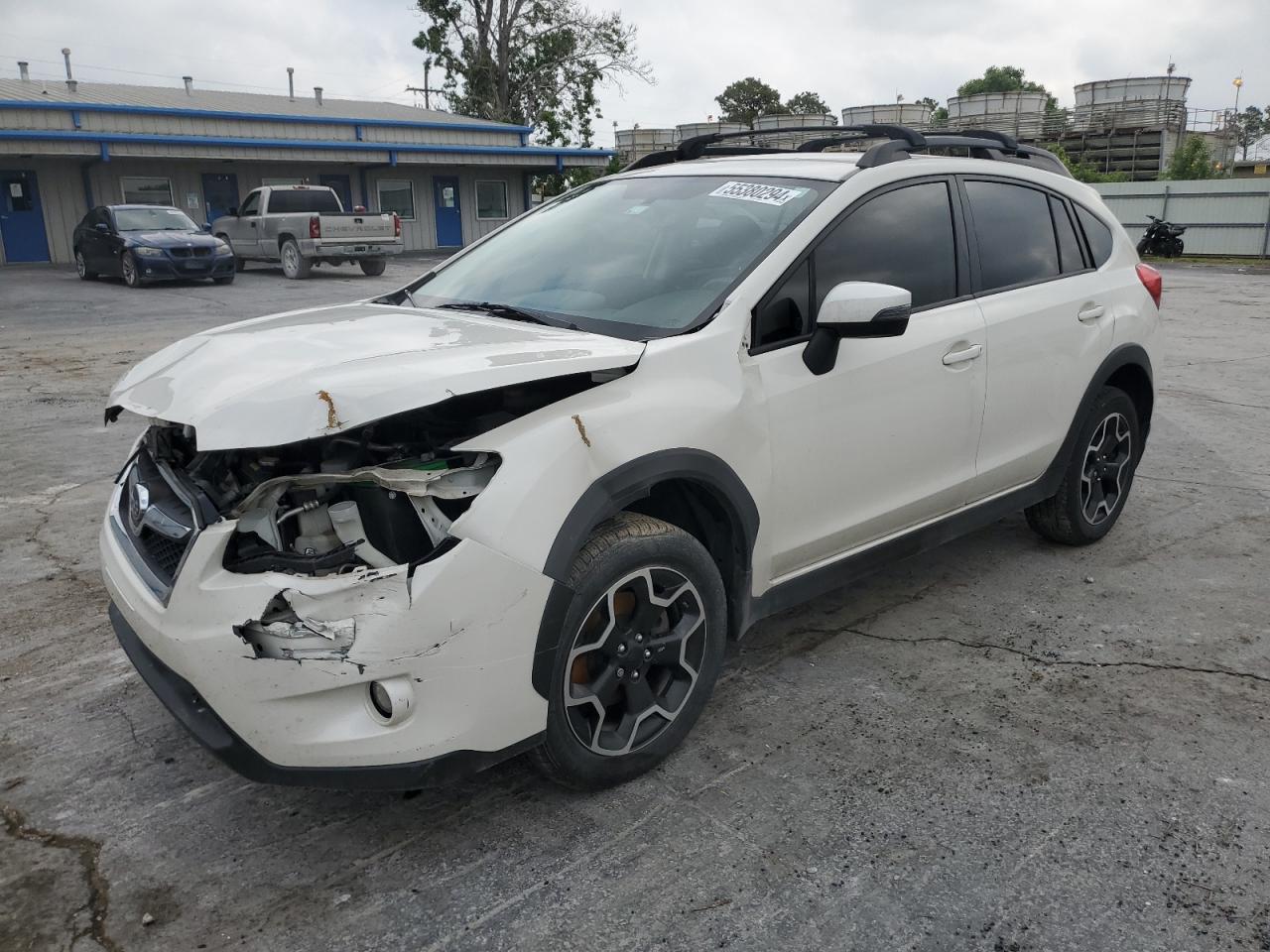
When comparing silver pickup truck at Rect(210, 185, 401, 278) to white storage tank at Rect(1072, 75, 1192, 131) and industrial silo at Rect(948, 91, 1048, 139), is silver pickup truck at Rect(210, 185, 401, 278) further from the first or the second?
white storage tank at Rect(1072, 75, 1192, 131)

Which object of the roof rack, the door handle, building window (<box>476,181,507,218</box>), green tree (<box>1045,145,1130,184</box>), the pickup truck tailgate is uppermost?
green tree (<box>1045,145,1130,184</box>)

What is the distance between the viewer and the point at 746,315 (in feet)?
10.3

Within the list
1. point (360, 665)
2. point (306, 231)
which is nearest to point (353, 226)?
point (306, 231)

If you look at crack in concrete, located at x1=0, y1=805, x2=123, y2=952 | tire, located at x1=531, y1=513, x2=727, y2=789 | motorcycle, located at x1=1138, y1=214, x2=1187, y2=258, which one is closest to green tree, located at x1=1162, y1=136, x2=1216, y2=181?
motorcycle, located at x1=1138, y1=214, x2=1187, y2=258

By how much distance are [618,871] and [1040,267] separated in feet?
10.3

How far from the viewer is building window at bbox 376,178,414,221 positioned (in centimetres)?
3078

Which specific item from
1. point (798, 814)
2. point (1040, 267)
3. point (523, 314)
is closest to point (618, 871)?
point (798, 814)

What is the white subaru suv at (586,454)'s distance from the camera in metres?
2.39

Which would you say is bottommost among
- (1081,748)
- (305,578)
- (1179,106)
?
(1081,748)

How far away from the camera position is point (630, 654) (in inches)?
112

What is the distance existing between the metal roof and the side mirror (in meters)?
25.1

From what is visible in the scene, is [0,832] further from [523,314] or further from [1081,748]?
[1081,748]

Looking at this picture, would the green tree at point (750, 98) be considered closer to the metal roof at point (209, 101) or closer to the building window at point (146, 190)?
the metal roof at point (209, 101)

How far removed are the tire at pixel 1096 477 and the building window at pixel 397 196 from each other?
28511mm
